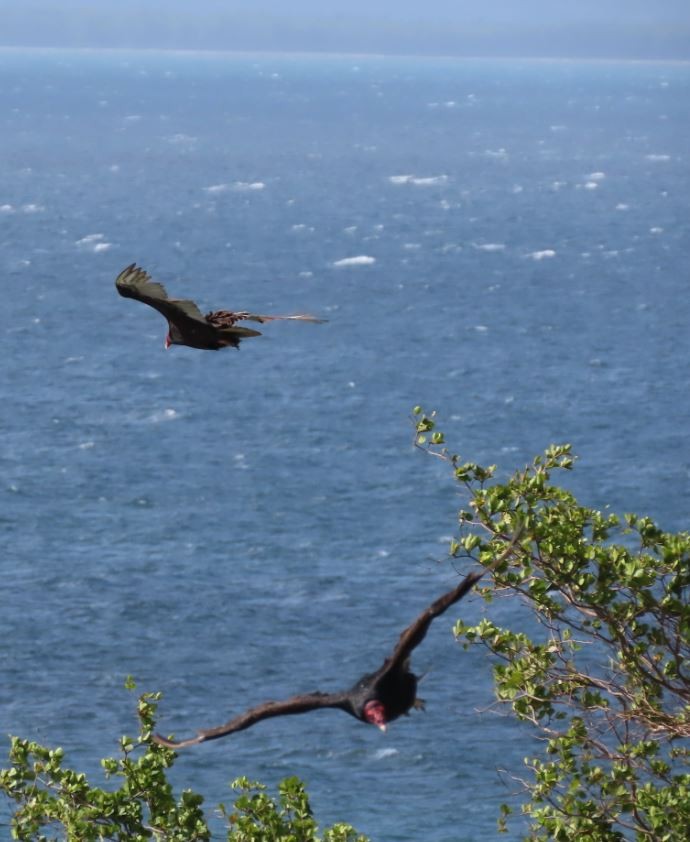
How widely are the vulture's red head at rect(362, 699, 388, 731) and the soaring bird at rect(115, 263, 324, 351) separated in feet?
10.8

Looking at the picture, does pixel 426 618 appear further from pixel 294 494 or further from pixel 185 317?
pixel 294 494

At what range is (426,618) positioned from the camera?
12148mm

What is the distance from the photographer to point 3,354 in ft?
545

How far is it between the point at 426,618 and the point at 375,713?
1337 mm

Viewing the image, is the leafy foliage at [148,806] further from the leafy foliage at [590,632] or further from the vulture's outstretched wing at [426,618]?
the vulture's outstretched wing at [426,618]

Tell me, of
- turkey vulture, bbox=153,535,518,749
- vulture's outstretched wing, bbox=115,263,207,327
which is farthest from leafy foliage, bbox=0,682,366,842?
vulture's outstretched wing, bbox=115,263,207,327

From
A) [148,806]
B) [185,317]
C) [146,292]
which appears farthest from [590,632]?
[146,292]

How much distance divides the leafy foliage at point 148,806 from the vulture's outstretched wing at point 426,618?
931 cm

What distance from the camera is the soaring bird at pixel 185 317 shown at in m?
14.0

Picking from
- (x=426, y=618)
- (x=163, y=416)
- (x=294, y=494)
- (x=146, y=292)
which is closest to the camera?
(x=426, y=618)

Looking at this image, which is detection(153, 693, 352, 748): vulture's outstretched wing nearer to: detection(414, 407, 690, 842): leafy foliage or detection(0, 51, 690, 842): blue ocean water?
detection(414, 407, 690, 842): leafy foliage

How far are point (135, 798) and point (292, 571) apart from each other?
89226mm

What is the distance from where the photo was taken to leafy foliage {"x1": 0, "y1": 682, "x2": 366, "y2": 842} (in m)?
22.2

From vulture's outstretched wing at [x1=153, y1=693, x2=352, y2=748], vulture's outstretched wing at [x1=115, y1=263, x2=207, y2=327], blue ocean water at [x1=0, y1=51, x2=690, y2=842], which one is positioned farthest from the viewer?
blue ocean water at [x1=0, y1=51, x2=690, y2=842]
